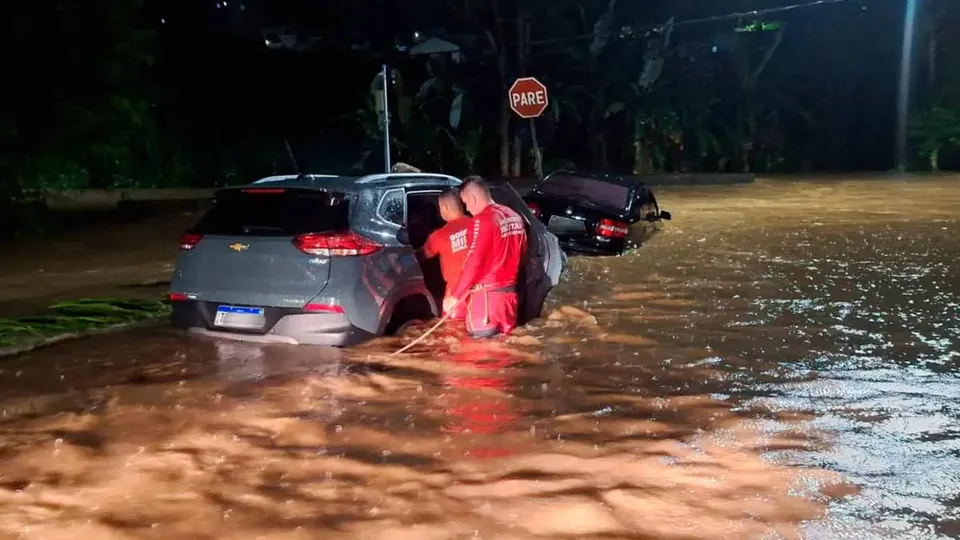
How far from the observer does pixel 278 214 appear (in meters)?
7.49

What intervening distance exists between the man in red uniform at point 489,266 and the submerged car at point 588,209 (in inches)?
205

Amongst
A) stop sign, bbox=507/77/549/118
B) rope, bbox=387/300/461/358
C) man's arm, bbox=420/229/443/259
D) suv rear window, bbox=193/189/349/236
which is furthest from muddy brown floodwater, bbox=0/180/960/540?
stop sign, bbox=507/77/549/118

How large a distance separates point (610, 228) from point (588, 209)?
39 cm

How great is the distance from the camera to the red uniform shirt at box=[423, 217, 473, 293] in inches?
310

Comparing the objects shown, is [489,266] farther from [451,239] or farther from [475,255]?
[451,239]

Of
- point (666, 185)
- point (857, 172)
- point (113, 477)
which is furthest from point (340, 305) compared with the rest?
point (857, 172)

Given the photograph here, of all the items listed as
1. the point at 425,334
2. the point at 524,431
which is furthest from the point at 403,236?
the point at 524,431

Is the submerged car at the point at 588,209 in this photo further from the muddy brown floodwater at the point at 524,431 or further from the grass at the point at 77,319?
the grass at the point at 77,319

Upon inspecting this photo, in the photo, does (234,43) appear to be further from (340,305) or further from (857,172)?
(340,305)

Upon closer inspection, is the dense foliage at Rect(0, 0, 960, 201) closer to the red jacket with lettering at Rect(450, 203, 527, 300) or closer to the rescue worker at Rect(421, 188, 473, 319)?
the rescue worker at Rect(421, 188, 473, 319)

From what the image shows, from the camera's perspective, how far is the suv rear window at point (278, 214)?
7.38m

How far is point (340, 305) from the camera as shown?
7.32 m

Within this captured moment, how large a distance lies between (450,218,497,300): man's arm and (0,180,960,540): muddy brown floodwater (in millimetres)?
611

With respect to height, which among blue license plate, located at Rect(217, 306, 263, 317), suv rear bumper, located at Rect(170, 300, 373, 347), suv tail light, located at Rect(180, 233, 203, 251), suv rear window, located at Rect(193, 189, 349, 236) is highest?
suv rear window, located at Rect(193, 189, 349, 236)
